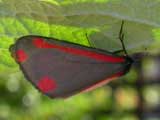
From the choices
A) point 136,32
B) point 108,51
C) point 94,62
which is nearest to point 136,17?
point 136,32

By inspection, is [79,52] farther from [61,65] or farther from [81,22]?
[81,22]

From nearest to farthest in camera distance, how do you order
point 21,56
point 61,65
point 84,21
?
point 84,21
point 21,56
point 61,65

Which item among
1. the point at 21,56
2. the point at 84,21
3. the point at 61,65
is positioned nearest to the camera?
the point at 84,21

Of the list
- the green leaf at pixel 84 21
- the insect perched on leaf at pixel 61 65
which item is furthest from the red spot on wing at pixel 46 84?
the green leaf at pixel 84 21

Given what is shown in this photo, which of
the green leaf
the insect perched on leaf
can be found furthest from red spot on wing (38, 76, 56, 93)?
the green leaf

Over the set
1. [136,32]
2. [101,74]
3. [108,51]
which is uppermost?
[136,32]

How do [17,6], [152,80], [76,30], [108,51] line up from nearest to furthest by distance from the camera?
[17,6] < [76,30] < [108,51] < [152,80]

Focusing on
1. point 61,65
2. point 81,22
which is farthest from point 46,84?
point 81,22

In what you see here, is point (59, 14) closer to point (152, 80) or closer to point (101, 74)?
point (101, 74)
